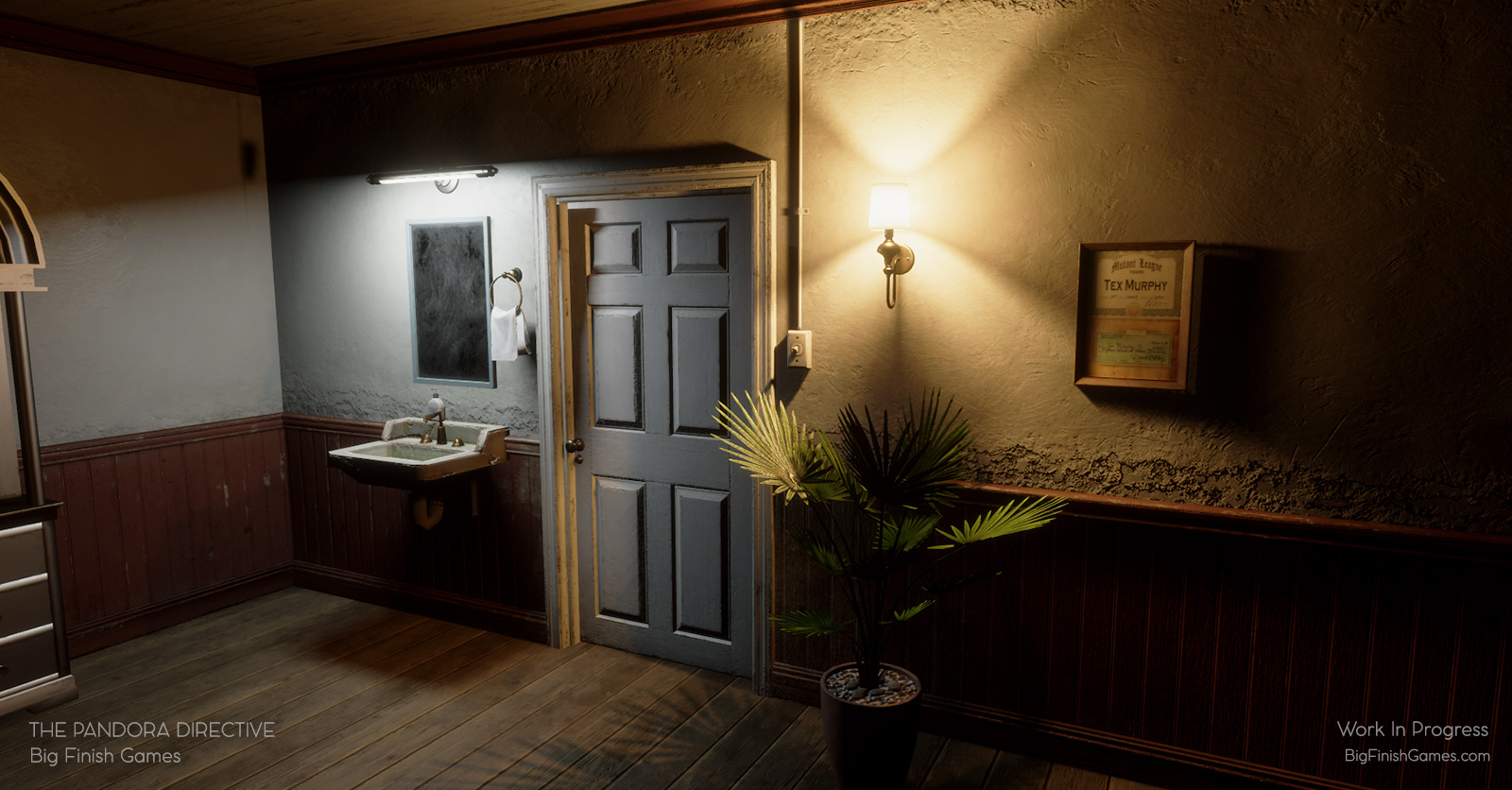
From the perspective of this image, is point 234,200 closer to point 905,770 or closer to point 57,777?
point 57,777

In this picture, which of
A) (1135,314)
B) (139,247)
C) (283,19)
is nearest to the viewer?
(1135,314)

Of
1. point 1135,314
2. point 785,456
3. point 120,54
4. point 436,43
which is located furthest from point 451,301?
point 1135,314

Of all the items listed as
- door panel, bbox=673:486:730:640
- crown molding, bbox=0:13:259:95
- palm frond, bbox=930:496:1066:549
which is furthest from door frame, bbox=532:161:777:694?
crown molding, bbox=0:13:259:95

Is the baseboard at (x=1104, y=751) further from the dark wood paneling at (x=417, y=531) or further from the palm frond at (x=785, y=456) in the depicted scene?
the dark wood paneling at (x=417, y=531)

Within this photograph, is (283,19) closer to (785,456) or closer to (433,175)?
(433,175)

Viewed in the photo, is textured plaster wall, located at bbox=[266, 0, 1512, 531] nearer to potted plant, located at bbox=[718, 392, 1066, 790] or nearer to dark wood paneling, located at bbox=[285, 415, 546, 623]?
potted plant, located at bbox=[718, 392, 1066, 790]

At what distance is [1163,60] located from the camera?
245 centimetres

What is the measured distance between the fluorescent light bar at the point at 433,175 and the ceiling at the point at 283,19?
1.77ft

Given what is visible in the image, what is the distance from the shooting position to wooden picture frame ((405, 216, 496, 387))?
3727 millimetres

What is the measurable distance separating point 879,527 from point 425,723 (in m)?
1.77

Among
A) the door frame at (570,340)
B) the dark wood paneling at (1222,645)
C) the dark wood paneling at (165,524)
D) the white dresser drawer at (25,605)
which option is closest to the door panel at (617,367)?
the door frame at (570,340)

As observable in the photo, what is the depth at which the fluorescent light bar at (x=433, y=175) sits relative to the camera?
11.7 ft

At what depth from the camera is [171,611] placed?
12.9 feet

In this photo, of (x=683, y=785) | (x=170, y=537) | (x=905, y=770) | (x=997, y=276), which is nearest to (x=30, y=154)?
(x=170, y=537)
